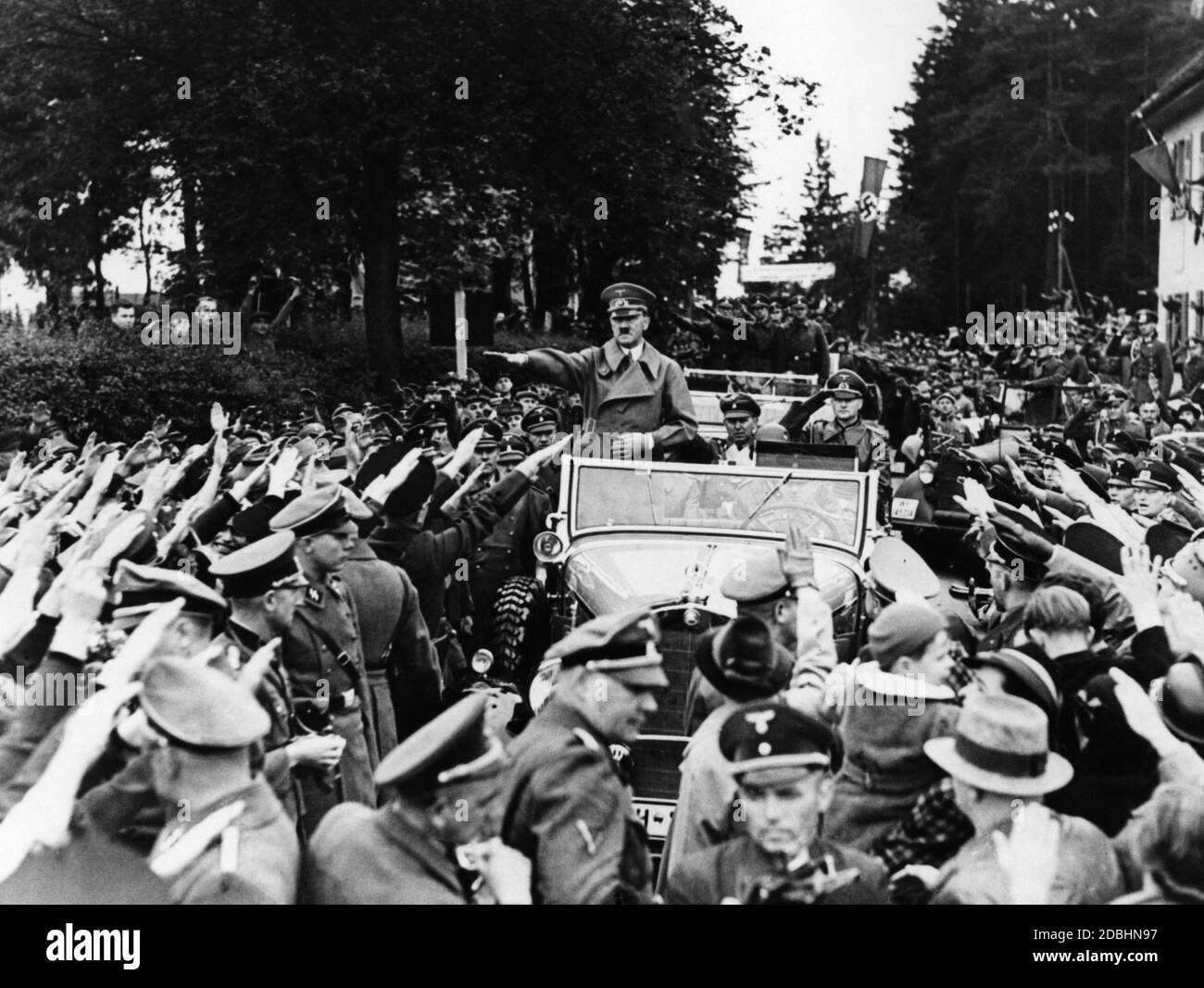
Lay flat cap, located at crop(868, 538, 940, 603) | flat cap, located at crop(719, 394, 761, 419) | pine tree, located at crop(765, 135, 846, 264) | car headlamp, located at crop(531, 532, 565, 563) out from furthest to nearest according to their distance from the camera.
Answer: pine tree, located at crop(765, 135, 846, 264) < flat cap, located at crop(719, 394, 761, 419) < car headlamp, located at crop(531, 532, 565, 563) < flat cap, located at crop(868, 538, 940, 603)

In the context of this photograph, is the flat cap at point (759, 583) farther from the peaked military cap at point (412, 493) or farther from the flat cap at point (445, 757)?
the flat cap at point (445, 757)

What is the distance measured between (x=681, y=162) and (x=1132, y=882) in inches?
891

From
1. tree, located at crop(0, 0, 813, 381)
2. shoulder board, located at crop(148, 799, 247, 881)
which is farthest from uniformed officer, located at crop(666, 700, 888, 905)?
tree, located at crop(0, 0, 813, 381)

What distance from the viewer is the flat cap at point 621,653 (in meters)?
4.86

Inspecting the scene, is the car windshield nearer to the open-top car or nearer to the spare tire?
the open-top car

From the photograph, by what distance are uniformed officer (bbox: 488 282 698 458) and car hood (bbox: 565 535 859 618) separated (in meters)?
1.53

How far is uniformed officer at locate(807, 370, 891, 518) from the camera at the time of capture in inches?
487

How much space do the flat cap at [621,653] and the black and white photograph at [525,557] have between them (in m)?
0.02

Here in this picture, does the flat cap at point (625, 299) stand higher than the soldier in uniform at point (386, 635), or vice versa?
the flat cap at point (625, 299)

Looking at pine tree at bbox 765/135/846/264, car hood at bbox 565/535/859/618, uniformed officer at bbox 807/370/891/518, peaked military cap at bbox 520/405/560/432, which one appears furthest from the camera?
pine tree at bbox 765/135/846/264

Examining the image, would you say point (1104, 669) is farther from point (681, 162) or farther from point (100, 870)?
point (681, 162)

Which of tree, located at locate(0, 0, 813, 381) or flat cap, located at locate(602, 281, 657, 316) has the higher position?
tree, located at locate(0, 0, 813, 381)

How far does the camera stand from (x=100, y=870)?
15.5 ft

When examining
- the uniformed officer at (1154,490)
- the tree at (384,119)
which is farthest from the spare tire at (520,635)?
the tree at (384,119)
